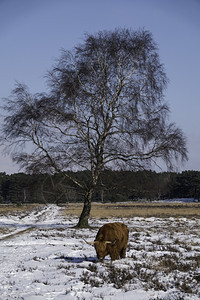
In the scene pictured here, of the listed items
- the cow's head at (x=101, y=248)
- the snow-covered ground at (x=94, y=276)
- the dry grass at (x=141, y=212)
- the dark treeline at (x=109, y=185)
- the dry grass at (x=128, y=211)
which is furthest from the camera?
the dry grass at (x=128, y=211)

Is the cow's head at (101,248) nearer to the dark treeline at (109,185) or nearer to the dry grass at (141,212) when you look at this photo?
the dark treeline at (109,185)

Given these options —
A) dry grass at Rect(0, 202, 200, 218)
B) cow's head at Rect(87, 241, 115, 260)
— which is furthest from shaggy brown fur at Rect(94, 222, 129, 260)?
dry grass at Rect(0, 202, 200, 218)

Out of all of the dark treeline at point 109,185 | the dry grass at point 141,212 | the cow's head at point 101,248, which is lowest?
the dry grass at point 141,212

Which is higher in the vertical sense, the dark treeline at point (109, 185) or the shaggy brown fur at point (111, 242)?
the dark treeline at point (109, 185)

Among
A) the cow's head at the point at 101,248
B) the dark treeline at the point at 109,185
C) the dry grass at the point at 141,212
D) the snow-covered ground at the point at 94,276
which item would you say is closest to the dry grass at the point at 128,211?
the dry grass at the point at 141,212

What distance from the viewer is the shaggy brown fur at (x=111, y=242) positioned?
32.2ft

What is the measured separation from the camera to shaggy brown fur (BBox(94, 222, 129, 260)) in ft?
32.2

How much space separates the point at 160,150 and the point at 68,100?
625cm

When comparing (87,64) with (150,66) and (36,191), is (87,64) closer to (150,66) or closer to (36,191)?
(150,66)

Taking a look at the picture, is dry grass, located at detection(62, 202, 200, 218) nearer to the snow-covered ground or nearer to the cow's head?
the snow-covered ground

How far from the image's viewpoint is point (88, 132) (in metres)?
20.3

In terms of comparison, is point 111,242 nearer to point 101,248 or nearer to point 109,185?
point 101,248

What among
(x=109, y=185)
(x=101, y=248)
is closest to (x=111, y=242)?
(x=101, y=248)

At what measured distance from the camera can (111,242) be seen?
394 inches
